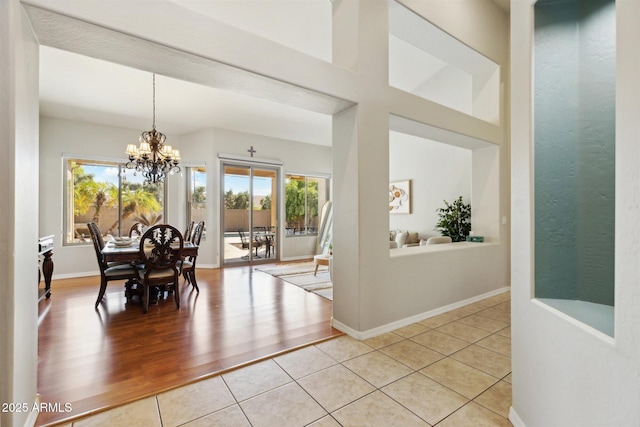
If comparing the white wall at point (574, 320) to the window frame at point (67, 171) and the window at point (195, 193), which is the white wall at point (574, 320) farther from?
the window frame at point (67, 171)

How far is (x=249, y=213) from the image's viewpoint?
6.82 metres

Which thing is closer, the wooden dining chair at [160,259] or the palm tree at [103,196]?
the wooden dining chair at [160,259]

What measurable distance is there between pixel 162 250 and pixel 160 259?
12 cm

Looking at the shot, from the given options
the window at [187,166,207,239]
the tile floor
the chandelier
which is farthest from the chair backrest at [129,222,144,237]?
→ the tile floor

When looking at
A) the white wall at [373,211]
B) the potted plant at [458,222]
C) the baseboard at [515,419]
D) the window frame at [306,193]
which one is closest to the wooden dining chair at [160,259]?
the white wall at [373,211]

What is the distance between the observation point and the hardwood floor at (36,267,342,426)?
6.41 ft

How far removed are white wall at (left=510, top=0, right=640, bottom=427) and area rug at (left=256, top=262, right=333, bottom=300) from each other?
9.02 feet

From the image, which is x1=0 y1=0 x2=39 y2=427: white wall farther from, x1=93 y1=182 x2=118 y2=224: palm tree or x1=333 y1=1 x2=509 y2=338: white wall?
x1=93 y1=182 x2=118 y2=224: palm tree

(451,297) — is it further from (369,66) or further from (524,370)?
(369,66)

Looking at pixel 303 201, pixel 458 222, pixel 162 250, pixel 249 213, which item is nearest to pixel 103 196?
pixel 249 213

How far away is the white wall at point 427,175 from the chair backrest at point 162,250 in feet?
15.2

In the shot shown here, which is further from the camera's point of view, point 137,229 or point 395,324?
point 137,229

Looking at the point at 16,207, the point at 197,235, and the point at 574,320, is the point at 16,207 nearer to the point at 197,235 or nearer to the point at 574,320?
the point at 574,320

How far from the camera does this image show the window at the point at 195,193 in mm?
6453
